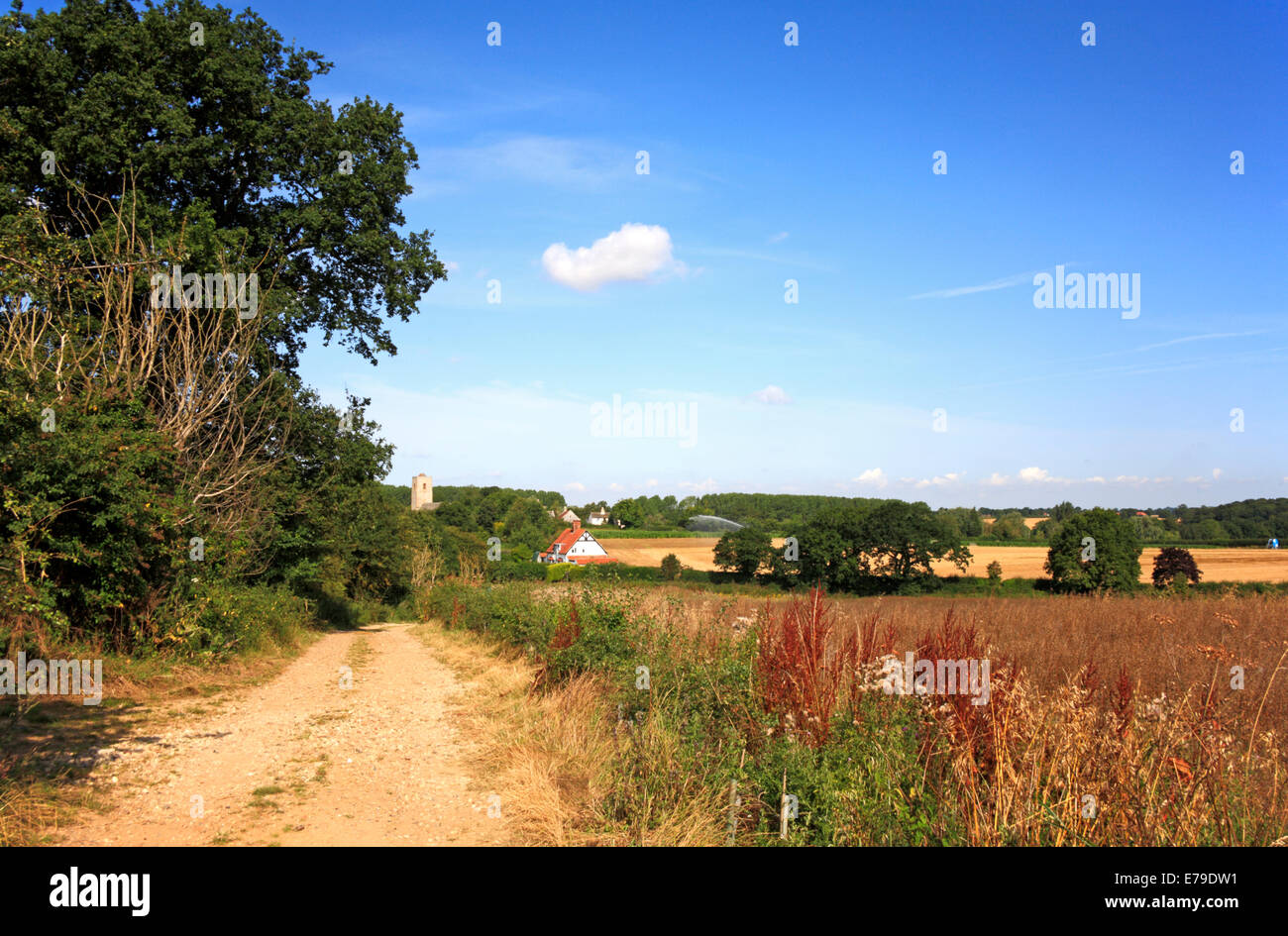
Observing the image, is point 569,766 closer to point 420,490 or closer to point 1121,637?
point 1121,637

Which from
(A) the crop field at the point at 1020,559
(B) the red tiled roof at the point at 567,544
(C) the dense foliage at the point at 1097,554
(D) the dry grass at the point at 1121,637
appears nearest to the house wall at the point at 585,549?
(B) the red tiled roof at the point at 567,544

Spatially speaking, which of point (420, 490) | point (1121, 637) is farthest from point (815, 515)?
point (420, 490)

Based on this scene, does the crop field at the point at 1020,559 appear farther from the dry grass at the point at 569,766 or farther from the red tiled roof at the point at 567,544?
the dry grass at the point at 569,766

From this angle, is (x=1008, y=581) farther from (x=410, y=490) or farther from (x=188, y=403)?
(x=410, y=490)

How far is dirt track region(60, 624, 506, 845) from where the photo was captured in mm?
4852

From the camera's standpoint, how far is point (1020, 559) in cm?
5928

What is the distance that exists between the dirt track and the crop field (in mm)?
41000

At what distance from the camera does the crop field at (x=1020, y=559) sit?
132 feet

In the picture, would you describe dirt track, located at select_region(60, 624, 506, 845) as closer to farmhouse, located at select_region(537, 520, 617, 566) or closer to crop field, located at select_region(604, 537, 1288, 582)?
crop field, located at select_region(604, 537, 1288, 582)

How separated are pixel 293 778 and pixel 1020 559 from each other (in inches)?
2480

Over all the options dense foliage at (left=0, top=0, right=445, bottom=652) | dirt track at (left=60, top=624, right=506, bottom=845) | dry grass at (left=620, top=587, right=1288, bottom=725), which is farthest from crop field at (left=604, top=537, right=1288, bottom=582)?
dirt track at (left=60, top=624, right=506, bottom=845)

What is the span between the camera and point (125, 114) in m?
15.0

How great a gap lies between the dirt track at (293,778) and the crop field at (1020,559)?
41.0 meters
